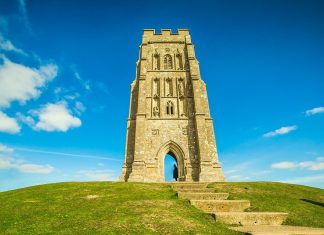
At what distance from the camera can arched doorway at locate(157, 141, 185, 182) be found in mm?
23562

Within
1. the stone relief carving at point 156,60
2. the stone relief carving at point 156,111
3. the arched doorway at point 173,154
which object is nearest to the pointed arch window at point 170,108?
the stone relief carving at point 156,111

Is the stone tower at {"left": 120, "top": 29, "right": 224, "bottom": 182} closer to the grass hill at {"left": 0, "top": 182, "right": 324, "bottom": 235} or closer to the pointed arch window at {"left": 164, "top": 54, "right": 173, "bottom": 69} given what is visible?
the pointed arch window at {"left": 164, "top": 54, "right": 173, "bottom": 69}

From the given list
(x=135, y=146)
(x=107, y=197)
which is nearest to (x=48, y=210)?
(x=107, y=197)

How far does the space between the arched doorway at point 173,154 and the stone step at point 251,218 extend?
601 inches

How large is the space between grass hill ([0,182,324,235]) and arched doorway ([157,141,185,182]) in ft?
35.0

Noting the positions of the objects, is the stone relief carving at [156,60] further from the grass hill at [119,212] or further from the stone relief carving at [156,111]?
the grass hill at [119,212]

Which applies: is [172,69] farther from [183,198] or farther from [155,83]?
[183,198]

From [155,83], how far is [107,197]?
64.3 feet

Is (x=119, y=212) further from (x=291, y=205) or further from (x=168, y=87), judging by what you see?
(x=168, y=87)

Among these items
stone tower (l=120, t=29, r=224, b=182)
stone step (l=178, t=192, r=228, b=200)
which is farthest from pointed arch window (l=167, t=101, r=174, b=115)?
stone step (l=178, t=192, r=228, b=200)

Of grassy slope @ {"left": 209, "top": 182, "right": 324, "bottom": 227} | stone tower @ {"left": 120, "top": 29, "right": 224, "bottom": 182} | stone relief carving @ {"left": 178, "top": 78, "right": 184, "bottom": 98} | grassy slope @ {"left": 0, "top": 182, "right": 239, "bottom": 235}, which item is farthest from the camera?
stone relief carving @ {"left": 178, "top": 78, "right": 184, "bottom": 98}

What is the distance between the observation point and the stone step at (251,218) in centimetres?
778

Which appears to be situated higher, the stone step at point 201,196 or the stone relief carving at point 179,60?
the stone relief carving at point 179,60

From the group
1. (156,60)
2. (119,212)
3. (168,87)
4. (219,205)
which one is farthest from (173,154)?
(119,212)
